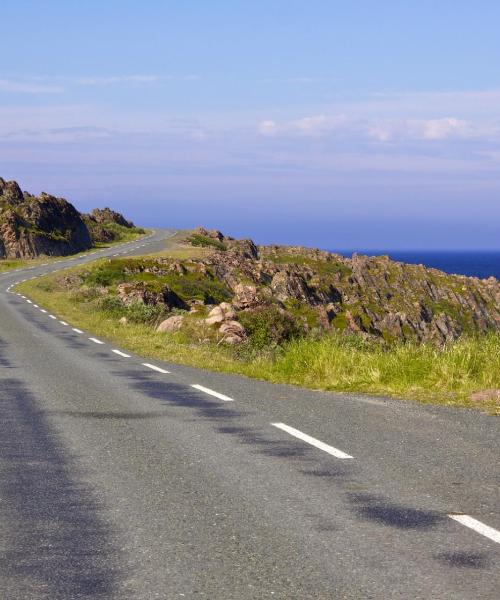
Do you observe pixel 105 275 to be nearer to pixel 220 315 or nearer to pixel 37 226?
pixel 220 315

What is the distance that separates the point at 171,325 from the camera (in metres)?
27.2

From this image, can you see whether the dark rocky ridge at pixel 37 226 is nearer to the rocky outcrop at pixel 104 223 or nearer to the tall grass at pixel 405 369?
the rocky outcrop at pixel 104 223

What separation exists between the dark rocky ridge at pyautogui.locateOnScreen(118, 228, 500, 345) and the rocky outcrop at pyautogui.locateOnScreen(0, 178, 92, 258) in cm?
1337

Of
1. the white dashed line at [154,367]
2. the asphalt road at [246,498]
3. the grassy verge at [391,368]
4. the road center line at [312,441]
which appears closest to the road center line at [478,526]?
the asphalt road at [246,498]

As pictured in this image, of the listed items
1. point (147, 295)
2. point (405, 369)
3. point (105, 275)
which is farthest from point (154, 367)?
point (105, 275)

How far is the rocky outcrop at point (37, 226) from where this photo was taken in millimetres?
83250

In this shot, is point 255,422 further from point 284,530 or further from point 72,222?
point 72,222

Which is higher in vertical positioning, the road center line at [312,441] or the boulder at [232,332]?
the road center line at [312,441]

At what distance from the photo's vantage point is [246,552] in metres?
5.09

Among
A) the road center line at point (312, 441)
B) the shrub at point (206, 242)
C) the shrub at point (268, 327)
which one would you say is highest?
the shrub at point (206, 242)

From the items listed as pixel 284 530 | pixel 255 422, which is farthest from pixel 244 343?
pixel 284 530

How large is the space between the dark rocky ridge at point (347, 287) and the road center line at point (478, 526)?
3100 centimetres

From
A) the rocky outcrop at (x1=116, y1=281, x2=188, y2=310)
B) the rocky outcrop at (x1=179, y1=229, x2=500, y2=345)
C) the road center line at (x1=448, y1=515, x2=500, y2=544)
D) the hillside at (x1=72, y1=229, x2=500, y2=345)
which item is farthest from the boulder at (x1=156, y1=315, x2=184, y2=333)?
the rocky outcrop at (x1=179, y1=229, x2=500, y2=345)

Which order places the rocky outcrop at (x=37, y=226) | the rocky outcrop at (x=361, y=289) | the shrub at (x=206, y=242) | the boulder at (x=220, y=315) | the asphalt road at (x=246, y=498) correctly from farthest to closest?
1. the shrub at (x=206, y=242)
2. the rocky outcrop at (x=37, y=226)
3. the rocky outcrop at (x=361, y=289)
4. the boulder at (x=220, y=315)
5. the asphalt road at (x=246, y=498)
